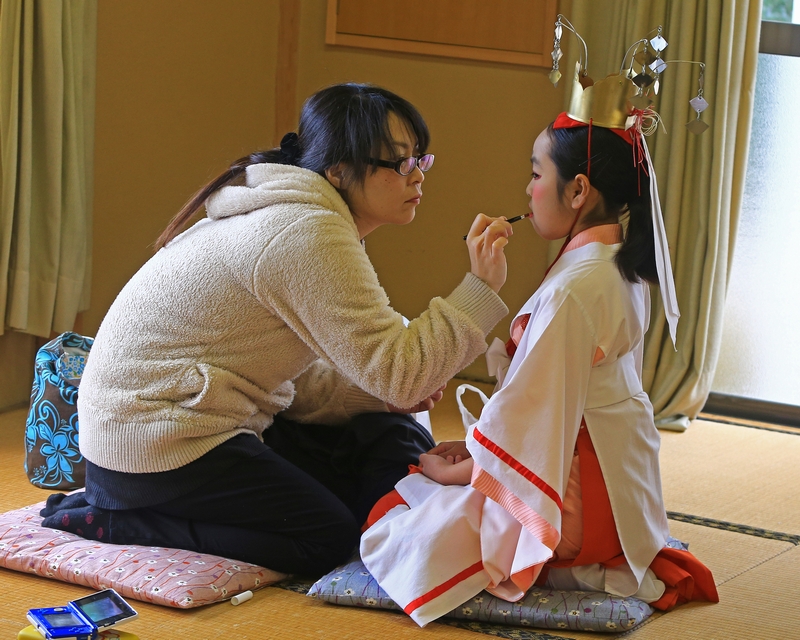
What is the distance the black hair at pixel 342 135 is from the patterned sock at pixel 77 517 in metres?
0.57

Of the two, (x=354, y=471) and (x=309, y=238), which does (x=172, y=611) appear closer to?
(x=354, y=471)

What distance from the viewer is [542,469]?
1580 mm

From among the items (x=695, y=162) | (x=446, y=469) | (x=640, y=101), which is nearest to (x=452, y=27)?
(x=695, y=162)

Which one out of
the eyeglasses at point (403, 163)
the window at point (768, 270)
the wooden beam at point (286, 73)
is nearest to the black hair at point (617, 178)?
the eyeglasses at point (403, 163)

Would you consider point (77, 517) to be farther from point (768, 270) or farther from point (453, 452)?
point (768, 270)

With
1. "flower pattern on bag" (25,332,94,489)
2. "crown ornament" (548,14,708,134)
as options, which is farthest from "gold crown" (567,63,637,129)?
"flower pattern on bag" (25,332,94,489)

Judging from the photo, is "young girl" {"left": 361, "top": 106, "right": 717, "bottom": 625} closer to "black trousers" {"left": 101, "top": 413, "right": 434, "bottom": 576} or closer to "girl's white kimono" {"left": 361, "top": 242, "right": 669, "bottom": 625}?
"girl's white kimono" {"left": 361, "top": 242, "right": 669, "bottom": 625}

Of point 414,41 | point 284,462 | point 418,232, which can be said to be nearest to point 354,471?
point 284,462

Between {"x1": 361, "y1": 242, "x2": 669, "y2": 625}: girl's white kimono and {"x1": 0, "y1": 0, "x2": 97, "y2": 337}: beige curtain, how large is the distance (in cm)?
153

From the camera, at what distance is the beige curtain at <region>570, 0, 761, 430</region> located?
121 inches

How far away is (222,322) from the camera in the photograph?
1.71 metres

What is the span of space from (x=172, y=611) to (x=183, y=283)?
22.2 inches

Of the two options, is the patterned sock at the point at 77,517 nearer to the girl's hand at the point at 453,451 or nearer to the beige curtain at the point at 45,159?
the girl's hand at the point at 453,451

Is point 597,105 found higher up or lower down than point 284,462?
higher up
